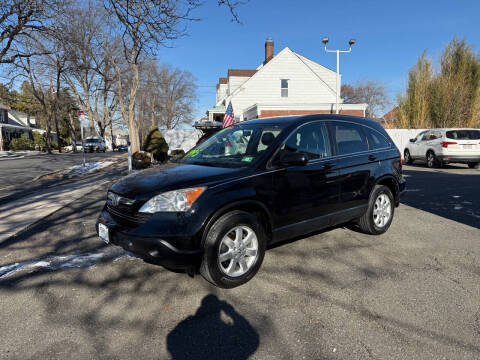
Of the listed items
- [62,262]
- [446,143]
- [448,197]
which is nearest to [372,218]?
[448,197]

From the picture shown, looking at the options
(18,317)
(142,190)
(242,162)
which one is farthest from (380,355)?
(18,317)

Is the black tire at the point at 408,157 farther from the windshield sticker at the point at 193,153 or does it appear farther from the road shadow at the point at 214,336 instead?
the road shadow at the point at 214,336

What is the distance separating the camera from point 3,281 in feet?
10.8

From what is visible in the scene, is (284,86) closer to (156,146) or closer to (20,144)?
(156,146)

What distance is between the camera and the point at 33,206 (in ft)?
21.8

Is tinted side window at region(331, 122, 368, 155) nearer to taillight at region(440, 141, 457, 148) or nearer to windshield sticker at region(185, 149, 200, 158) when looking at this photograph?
windshield sticker at region(185, 149, 200, 158)

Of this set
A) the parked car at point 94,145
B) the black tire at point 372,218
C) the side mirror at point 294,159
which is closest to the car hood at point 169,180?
the side mirror at point 294,159

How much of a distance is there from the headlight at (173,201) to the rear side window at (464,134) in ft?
45.0

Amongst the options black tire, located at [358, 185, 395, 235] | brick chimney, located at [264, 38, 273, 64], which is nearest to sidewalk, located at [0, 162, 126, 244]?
black tire, located at [358, 185, 395, 235]

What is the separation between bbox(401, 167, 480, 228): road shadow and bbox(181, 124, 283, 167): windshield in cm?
402

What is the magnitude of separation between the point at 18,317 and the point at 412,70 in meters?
28.5

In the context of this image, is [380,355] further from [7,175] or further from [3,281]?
[7,175]

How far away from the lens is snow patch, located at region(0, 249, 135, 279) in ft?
11.7

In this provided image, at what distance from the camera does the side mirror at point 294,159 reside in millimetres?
3307
